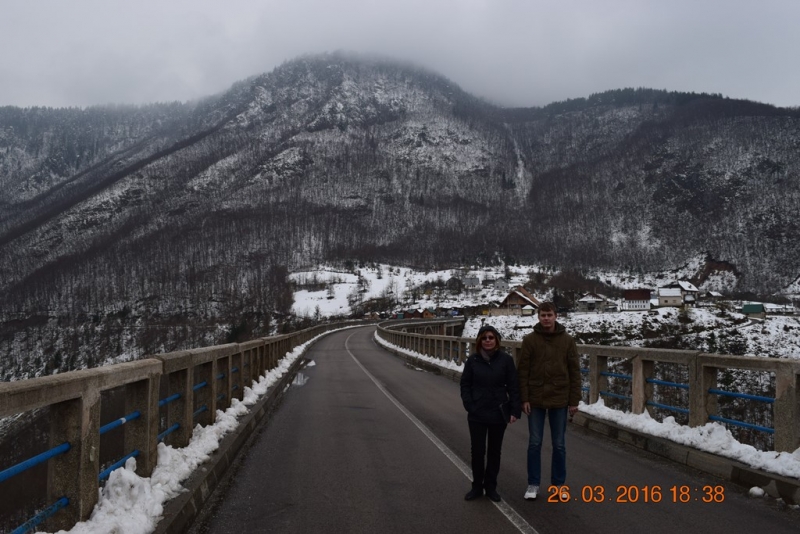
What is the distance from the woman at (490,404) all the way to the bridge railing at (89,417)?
3.32 meters

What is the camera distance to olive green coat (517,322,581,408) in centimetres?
642

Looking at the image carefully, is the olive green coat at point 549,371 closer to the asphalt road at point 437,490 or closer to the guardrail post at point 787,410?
the asphalt road at point 437,490

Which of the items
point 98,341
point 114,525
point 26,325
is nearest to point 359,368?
point 114,525

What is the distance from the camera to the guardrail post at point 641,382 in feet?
32.4

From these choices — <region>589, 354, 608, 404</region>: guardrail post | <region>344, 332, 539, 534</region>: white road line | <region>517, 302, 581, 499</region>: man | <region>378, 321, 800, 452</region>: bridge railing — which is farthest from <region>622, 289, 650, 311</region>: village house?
<region>517, 302, 581, 499</region>: man

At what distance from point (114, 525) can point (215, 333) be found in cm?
13299

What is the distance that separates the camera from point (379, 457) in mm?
8539

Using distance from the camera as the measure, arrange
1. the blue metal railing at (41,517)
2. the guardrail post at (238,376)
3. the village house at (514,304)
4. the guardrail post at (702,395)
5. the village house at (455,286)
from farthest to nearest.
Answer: the village house at (455,286), the village house at (514,304), the guardrail post at (238,376), the guardrail post at (702,395), the blue metal railing at (41,517)

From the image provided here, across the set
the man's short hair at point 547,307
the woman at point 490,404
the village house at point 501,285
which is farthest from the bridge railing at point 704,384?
the village house at point 501,285

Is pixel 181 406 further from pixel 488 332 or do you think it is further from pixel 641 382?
pixel 641 382

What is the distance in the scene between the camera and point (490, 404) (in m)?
6.27

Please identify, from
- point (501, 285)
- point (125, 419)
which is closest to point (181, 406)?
point (125, 419)

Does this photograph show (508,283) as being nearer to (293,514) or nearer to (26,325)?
(26,325)
